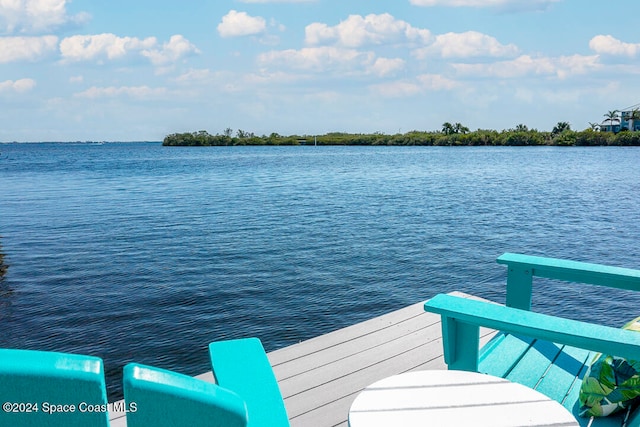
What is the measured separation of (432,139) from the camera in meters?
108

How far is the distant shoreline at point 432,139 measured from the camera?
84.8m

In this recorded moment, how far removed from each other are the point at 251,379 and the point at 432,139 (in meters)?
109

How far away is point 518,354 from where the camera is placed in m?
2.87

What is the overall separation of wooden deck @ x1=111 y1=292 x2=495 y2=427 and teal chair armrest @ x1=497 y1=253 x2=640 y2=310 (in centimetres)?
90

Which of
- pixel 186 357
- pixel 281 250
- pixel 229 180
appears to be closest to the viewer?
pixel 186 357

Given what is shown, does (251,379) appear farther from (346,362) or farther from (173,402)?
(346,362)

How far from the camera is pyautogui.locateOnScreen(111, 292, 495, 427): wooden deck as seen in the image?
3.21 metres

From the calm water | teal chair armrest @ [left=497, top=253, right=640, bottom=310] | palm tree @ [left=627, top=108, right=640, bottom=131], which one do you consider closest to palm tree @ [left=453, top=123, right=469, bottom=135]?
palm tree @ [left=627, top=108, right=640, bottom=131]

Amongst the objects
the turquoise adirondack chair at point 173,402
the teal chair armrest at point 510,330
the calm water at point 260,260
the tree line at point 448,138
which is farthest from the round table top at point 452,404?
the tree line at point 448,138

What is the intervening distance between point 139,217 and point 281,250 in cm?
708

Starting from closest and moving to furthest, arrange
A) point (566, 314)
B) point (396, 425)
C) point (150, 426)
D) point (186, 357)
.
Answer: point (150, 426)
point (396, 425)
point (186, 357)
point (566, 314)

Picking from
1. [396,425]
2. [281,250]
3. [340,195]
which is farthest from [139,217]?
[396,425]

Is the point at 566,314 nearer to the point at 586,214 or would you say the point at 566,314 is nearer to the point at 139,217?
the point at 586,214

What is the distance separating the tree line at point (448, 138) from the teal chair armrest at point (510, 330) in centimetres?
8885
